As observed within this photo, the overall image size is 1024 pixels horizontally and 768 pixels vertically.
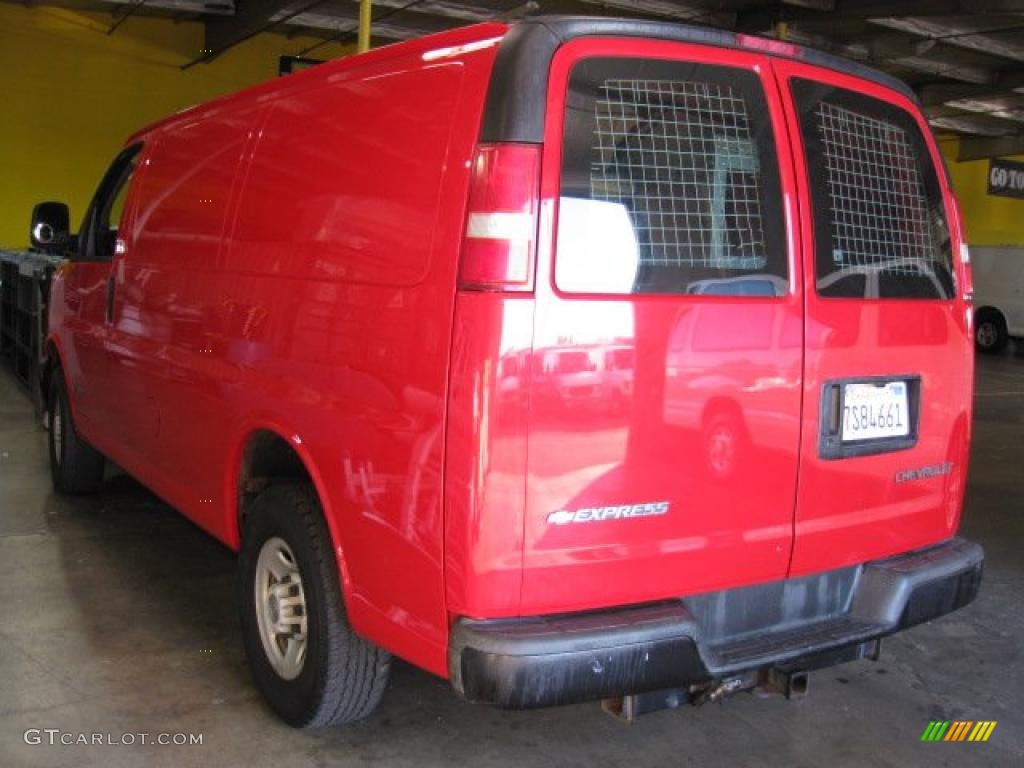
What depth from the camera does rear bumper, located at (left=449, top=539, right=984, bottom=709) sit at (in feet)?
7.75

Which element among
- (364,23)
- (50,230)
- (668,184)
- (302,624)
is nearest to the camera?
(668,184)

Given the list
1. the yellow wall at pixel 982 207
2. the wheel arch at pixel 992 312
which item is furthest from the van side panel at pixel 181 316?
the yellow wall at pixel 982 207

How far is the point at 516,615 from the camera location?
2422 mm

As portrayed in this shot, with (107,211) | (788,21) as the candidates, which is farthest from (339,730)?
(788,21)

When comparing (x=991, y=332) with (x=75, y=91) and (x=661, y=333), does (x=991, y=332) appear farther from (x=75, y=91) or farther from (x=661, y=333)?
(x=661, y=333)

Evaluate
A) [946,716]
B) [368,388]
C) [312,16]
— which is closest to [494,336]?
[368,388]

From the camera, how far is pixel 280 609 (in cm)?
327

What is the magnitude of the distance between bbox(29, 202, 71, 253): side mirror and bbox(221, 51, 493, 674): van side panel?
Result: 2.85 m

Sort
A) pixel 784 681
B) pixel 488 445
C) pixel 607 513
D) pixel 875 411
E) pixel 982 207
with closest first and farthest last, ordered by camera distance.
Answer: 1. pixel 488 445
2. pixel 607 513
3. pixel 784 681
4. pixel 875 411
5. pixel 982 207

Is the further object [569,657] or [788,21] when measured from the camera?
[788,21]

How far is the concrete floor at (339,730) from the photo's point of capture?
319cm

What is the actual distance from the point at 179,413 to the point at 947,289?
2838mm

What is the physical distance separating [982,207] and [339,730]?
33.2 metres

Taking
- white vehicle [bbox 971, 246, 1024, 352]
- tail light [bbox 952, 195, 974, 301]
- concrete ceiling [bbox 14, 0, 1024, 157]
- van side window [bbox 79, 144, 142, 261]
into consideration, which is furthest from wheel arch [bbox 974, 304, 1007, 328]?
van side window [bbox 79, 144, 142, 261]
